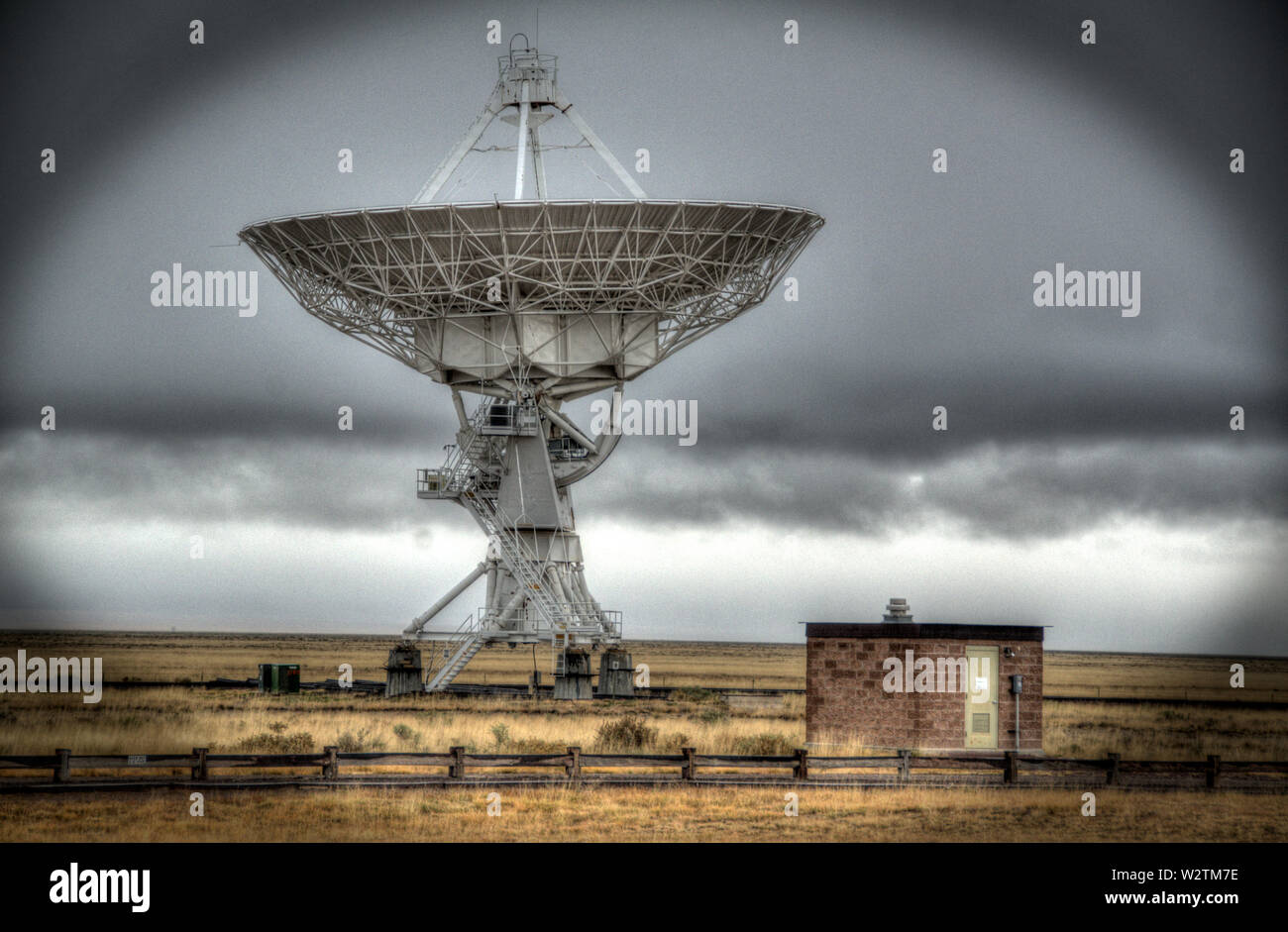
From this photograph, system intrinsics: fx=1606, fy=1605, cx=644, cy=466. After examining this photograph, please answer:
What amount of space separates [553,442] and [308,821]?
2549 cm

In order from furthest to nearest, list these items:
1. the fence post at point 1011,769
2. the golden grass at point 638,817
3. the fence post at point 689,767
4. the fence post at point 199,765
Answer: the fence post at point 1011,769
the fence post at point 689,767
the fence post at point 199,765
the golden grass at point 638,817

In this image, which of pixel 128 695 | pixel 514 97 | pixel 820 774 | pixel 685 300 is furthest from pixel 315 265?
pixel 820 774

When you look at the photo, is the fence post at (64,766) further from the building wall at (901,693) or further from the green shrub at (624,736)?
the building wall at (901,693)

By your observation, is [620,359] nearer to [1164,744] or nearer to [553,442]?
[553,442]

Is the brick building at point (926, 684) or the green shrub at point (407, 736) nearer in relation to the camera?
the brick building at point (926, 684)

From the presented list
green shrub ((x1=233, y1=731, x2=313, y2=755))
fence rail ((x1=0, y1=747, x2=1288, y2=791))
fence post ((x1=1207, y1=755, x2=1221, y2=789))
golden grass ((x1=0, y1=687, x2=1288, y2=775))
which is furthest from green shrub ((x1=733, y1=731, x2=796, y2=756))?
green shrub ((x1=233, y1=731, x2=313, y2=755))

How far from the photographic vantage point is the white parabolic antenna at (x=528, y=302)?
1626 inches

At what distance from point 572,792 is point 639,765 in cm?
208

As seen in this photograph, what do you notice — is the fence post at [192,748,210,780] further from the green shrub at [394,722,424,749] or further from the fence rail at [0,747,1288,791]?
the green shrub at [394,722,424,749]

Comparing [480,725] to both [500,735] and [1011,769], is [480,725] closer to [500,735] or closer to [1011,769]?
[500,735]

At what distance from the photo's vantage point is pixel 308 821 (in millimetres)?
22781

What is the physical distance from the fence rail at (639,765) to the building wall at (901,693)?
77 centimetres

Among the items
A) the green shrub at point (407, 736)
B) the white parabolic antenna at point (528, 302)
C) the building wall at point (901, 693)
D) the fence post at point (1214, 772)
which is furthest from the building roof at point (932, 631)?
the white parabolic antenna at point (528, 302)

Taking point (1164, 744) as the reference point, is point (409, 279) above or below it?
above
